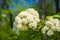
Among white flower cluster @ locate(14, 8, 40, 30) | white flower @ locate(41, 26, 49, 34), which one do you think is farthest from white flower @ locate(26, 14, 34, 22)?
white flower @ locate(41, 26, 49, 34)

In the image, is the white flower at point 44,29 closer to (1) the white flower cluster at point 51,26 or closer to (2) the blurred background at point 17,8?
(1) the white flower cluster at point 51,26

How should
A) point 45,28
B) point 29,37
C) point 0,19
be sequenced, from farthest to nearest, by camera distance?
point 0,19 → point 29,37 → point 45,28

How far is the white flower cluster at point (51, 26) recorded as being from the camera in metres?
1.37

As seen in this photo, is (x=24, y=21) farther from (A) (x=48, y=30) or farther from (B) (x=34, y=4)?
(B) (x=34, y=4)

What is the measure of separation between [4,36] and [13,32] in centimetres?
9

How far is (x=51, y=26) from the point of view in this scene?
1.37m

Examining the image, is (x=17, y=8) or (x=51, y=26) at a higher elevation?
(x=17, y=8)

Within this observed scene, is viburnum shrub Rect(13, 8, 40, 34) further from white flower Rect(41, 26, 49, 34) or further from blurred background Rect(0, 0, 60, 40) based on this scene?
blurred background Rect(0, 0, 60, 40)

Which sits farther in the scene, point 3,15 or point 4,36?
point 3,15

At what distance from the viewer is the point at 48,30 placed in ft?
4.58

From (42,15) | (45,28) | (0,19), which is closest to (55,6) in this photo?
(42,15)

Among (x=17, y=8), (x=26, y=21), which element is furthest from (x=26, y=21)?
(x=17, y=8)

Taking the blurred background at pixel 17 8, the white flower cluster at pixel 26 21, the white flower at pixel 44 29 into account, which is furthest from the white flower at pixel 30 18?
the blurred background at pixel 17 8

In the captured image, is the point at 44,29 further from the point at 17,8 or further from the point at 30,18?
the point at 17,8
